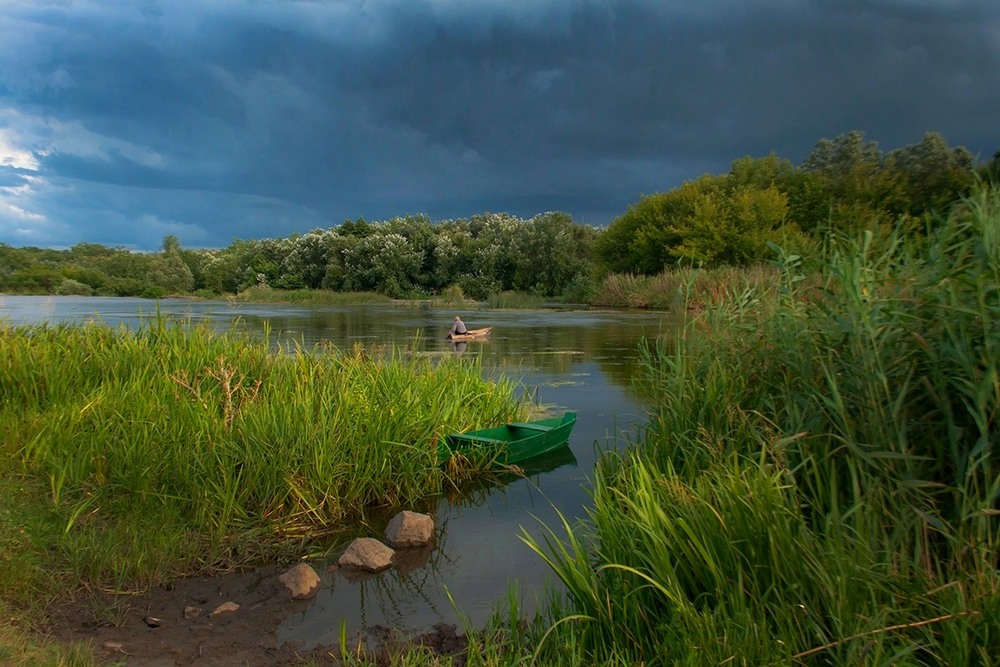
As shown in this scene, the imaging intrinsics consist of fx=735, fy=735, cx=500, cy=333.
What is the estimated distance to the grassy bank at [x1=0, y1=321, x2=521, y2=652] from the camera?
214 inches

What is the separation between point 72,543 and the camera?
208 inches

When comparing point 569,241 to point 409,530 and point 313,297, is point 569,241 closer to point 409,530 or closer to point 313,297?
point 313,297

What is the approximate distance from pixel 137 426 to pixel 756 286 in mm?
6159

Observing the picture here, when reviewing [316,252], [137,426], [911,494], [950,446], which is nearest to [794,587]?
[911,494]

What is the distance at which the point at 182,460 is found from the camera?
6438 millimetres

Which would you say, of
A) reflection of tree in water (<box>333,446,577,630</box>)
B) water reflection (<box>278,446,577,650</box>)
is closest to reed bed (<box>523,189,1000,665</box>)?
water reflection (<box>278,446,577,650</box>)

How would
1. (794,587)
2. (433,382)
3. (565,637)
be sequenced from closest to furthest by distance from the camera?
(794,587) < (565,637) < (433,382)

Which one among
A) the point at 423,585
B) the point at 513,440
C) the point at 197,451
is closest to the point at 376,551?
the point at 423,585

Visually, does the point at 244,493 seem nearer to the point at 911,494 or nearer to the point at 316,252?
the point at 911,494

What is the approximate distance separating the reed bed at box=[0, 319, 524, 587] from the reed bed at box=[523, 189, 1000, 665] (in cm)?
291

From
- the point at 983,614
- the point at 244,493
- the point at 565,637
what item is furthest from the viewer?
the point at 244,493

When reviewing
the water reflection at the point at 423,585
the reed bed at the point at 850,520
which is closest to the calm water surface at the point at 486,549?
the water reflection at the point at 423,585

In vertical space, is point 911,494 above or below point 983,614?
above

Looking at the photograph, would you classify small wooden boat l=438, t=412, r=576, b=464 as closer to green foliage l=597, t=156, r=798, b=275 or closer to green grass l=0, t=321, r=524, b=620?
green grass l=0, t=321, r=524, b=620
